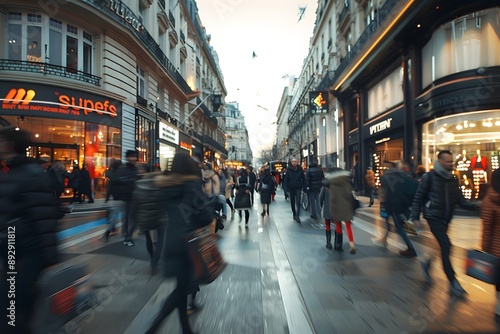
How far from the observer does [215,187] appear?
27.9 feet

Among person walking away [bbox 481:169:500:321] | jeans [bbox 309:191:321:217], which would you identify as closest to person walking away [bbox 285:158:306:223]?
jeans [bbox 309:191:321:217]

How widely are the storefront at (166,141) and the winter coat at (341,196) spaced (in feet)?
62.4

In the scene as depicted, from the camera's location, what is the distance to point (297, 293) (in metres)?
4.53

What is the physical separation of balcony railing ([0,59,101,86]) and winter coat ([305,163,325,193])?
12502 mm

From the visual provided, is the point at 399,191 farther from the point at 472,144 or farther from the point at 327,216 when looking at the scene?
the point at 472,144

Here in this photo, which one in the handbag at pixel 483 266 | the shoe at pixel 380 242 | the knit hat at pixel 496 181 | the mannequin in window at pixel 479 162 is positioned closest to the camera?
the handbag at pixel 483 266

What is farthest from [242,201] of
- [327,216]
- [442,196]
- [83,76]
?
[83,76]

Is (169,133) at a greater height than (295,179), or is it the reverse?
(169,133)

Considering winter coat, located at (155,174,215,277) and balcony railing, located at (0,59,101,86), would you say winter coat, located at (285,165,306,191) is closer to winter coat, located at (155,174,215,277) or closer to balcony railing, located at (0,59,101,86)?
winter coat, located at (155,174,215,277)

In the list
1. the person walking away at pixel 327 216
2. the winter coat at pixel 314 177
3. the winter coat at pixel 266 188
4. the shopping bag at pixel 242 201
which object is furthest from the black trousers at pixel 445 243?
the winter coat at pixel 266 188

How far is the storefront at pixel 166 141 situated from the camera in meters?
25.5

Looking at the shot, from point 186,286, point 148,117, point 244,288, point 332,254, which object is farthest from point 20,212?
point 148,117

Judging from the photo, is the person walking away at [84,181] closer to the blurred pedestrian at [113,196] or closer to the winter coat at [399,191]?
the blurred pedestrian at [113,196]

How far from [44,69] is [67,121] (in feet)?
8.20
